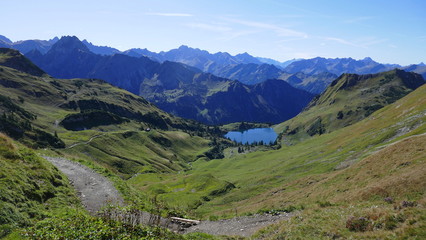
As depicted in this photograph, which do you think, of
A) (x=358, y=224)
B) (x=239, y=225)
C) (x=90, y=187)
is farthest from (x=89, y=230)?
(x=358, y=224)

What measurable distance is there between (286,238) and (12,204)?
68.2 feet

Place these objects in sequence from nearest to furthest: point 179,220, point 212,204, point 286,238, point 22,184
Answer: point 286,238, point 22,184, point 179,220, point 212,204

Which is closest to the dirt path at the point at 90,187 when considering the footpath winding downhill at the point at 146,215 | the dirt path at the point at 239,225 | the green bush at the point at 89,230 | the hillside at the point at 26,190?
the footpath winding downhill at the point at 146,215

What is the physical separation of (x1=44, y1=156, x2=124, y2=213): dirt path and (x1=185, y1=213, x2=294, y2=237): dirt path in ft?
31.7

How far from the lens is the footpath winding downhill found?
2808 centimetres

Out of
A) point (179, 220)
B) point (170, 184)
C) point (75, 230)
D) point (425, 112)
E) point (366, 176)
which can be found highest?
point (425, 112)

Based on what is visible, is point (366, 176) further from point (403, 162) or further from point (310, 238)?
point (310, 238)

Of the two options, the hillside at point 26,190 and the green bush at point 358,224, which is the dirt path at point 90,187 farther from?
the green bush at point 358,224

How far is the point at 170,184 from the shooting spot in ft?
294

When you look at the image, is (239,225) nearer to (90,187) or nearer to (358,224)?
(358,224)

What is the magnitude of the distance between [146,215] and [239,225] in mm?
10072

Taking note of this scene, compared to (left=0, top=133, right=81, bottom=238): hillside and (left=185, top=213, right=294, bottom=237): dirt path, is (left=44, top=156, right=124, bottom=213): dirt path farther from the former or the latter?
(left=185, top=213, right=294, bottom=237): dirt path

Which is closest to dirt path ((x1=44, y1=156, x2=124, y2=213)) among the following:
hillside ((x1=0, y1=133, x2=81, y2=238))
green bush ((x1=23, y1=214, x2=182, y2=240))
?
hillside ((x1=0, y1=133, x2=81, y2=238))

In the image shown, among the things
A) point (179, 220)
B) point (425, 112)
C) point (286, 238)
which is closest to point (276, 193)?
point (179, 220)
